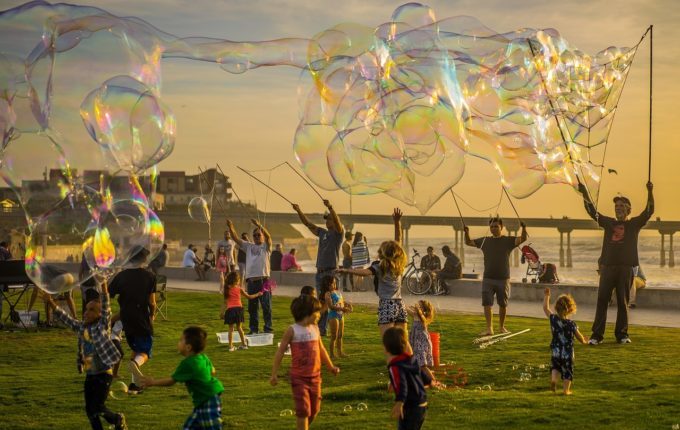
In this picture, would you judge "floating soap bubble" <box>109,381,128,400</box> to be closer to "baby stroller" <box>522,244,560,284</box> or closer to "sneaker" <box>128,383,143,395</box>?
"sneaker" <box>128,383,143,395</box>

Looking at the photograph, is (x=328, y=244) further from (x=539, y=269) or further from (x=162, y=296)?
(x=539, y=269)

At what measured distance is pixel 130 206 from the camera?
11.8 meters

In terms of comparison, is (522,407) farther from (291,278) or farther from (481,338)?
(291,278)

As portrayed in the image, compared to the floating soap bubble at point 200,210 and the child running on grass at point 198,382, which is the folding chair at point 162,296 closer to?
the floating soap bubble at point 200,210

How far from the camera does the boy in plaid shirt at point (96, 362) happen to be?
895 centimetres

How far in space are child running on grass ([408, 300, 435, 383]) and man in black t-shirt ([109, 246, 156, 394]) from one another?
10.2 feet

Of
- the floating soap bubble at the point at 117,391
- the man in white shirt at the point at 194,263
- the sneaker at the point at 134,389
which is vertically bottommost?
the floating soap bubble at the point at 117,391

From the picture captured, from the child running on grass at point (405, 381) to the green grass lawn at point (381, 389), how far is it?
1.60m

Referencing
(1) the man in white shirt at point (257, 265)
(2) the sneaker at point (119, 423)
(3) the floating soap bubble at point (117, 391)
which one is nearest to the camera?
(2) the sneaker at point (119, 423)

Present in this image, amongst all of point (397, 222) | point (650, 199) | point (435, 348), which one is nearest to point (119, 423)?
point (397, 222)

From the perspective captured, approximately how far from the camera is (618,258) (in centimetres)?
1466

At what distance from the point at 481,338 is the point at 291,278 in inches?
599

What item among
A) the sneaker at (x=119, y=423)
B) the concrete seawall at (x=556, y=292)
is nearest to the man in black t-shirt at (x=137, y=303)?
the sneaker at (x=119, y=423)

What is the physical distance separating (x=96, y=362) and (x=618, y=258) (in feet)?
27.9
